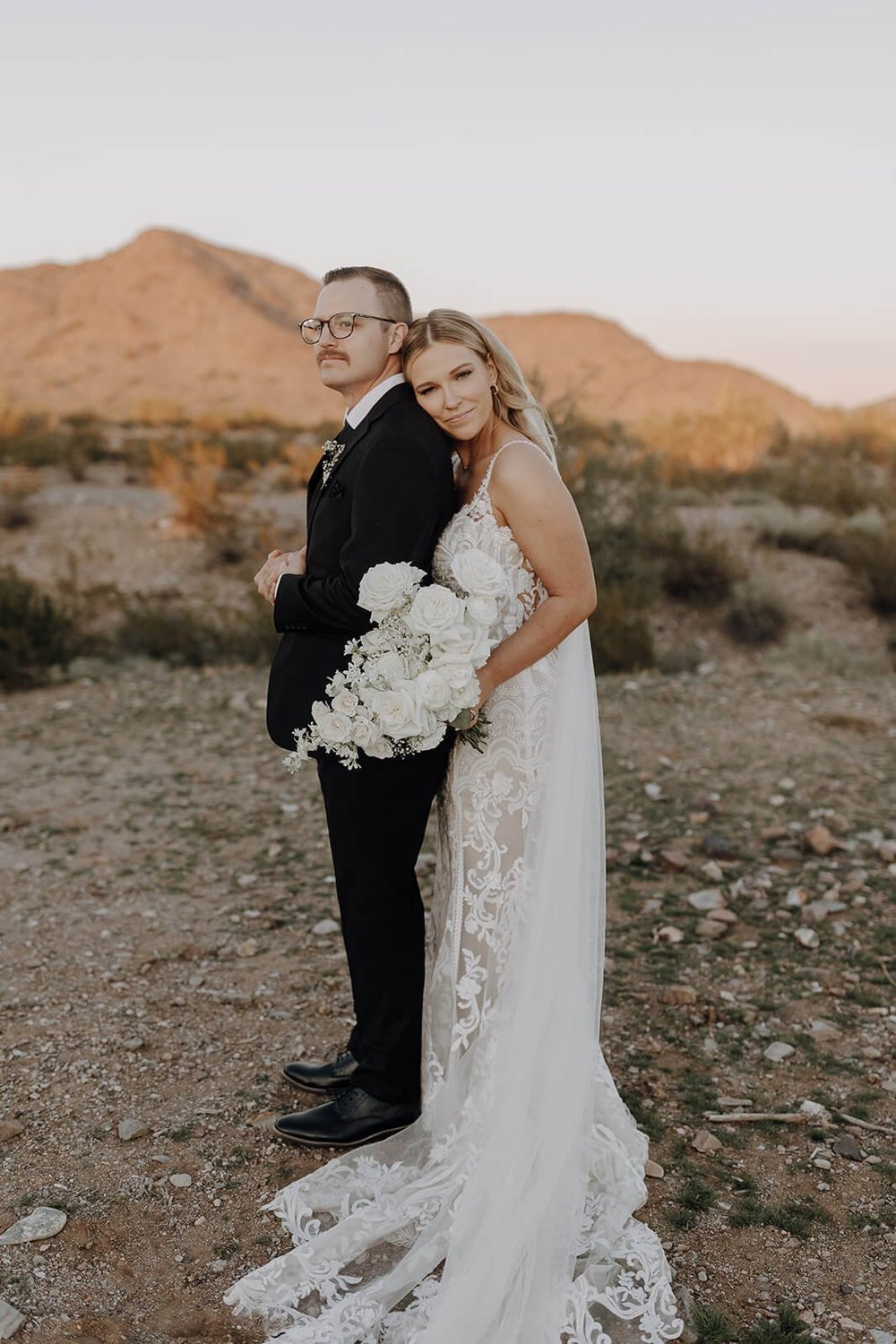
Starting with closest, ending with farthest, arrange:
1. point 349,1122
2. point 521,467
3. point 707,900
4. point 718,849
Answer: point 521,467 → point 349,1122 → point 707,900 → point 718,849

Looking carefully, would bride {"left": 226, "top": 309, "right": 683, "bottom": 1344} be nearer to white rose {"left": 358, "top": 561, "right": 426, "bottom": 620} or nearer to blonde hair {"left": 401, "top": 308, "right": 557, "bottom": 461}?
blonde hair {"left": 401, "top": 308, "right": 557, "bottom": 461}

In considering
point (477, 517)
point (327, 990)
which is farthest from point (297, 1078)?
point (477, 517)

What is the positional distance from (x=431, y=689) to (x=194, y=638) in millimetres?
7357

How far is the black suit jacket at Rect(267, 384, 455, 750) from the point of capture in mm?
2637

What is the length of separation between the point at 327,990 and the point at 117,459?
15796 millimetres

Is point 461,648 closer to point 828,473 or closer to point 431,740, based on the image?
point 431,740

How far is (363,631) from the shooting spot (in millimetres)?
2730

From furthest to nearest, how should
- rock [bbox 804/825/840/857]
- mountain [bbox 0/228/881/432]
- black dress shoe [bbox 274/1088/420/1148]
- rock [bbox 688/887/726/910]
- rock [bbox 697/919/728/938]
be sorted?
mountain [bbox 0/228/881/432]
rock [bbox 804/825/840/857]
rock [bbox 688/887/726/910]
rock [bbox 697/919/728/938]
black dress shoe [bbox 274/1088/420/1148]

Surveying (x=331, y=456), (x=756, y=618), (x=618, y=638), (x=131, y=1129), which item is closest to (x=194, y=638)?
(x=618, y=638)

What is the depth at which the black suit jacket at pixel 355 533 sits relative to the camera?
8.65 ft

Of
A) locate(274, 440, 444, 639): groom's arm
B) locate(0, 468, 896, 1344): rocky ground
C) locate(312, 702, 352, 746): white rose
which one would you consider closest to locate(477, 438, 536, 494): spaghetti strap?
locate(274, 440, 444, 639): groom's arm

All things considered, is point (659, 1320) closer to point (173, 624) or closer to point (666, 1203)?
point (666, 1203)

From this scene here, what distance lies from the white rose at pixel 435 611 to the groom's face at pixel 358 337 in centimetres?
73

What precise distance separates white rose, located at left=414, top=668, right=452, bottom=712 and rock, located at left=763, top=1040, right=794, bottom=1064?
2.06 m
